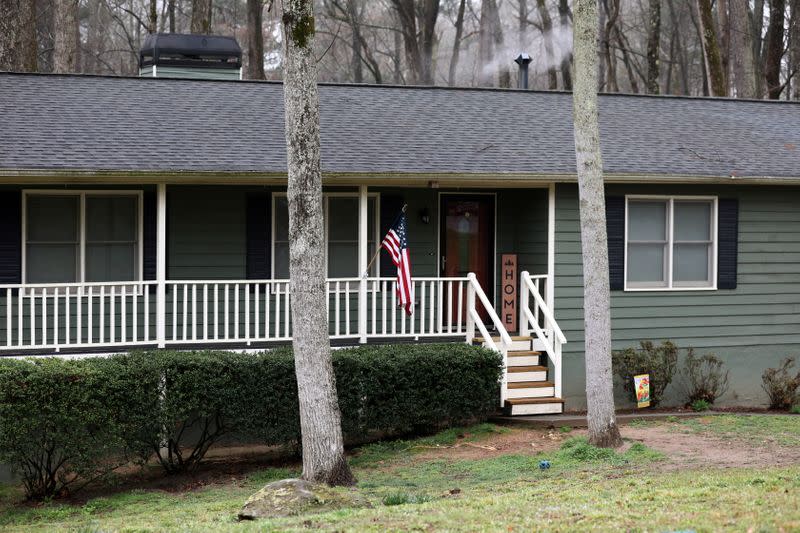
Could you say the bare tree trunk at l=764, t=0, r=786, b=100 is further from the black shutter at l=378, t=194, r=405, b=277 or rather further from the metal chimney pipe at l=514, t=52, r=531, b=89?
the black shutter at l=378, t=194, r=405, b=277

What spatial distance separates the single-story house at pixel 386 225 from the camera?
1241 cm

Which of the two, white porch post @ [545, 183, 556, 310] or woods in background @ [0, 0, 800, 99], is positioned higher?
woods in background @ [0, 0, 800, 99]

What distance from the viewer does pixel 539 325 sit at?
14016mm

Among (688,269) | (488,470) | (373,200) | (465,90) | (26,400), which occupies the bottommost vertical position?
(488,470)

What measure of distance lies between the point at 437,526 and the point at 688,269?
28.2 feet

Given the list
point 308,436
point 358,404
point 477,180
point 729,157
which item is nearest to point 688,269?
point 729,157

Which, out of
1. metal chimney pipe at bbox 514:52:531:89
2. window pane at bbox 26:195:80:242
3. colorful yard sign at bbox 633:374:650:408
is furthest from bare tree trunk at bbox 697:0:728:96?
window pane at bbox 26:195:80:242

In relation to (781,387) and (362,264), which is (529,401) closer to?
(362,264)

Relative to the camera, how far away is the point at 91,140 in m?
12.7

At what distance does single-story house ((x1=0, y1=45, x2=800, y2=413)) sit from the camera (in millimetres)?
12414

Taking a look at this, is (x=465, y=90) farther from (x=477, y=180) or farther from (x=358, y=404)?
(x=358, y=404)

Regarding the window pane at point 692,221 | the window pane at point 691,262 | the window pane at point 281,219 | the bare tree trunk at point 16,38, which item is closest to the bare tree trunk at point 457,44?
the bare tree trunk at point 16,38

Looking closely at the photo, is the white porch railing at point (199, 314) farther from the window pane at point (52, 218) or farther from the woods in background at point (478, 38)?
the woods in background at point (478, 38)

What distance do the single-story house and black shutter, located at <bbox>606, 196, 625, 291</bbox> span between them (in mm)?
29
